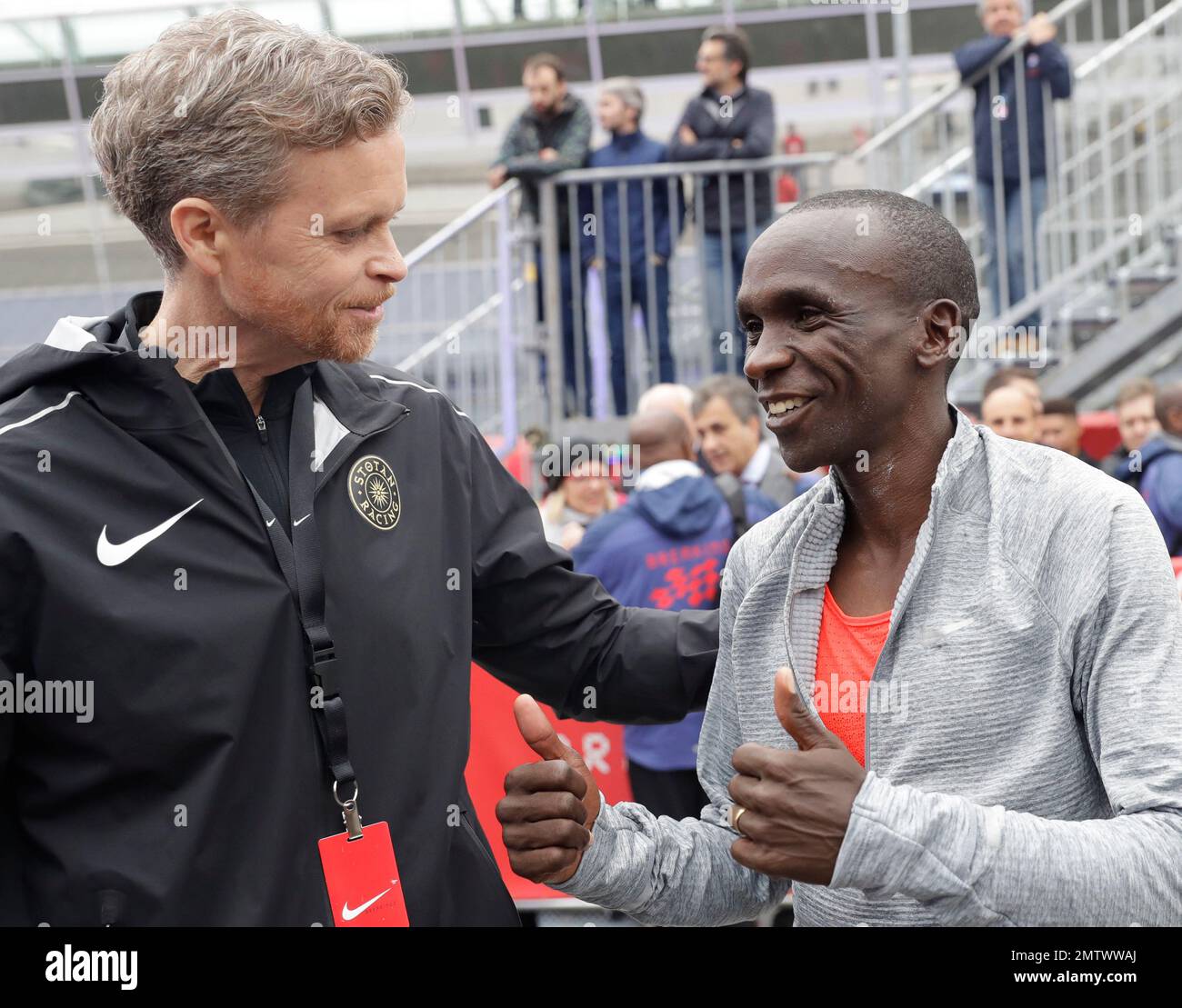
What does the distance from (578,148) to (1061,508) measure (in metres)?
6.73

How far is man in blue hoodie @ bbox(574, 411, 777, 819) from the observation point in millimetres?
5188

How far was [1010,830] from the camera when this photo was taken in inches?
67.4

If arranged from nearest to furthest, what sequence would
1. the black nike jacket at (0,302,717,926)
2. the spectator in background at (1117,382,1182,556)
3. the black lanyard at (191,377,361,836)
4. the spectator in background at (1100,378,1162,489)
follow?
the black nike jacket at (0,302,717,926) < the black lanyard at (191,377,361,836) < the spectator in background at (1117,382,1182,556) < the spectator in background at (1100,378,1162,489)

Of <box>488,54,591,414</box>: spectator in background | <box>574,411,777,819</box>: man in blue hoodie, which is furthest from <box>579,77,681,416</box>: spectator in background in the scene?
<box>574,411,777,819</box>: man in blue hoodie

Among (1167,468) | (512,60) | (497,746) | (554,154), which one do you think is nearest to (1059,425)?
(1167,468)

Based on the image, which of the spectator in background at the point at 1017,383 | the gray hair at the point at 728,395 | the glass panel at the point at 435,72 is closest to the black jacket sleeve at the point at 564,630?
the gray hair at the point at 728,395

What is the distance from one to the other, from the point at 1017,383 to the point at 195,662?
4862 mm

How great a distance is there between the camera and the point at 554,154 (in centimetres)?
833

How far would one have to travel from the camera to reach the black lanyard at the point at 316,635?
2.00 m

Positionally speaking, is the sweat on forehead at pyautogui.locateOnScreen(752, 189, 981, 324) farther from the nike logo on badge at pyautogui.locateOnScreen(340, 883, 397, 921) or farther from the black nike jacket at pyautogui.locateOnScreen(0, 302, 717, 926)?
the nike logo on badge at pyautogui.locateOnScreen(340, 883, 397, 921)

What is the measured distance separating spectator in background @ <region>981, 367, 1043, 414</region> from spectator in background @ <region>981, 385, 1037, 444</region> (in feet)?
0.12

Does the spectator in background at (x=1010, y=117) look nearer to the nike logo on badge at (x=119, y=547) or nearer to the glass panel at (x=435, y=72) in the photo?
the nike logo on badge at (x=119, y=547)

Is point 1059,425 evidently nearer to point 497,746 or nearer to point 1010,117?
point 1010,117
